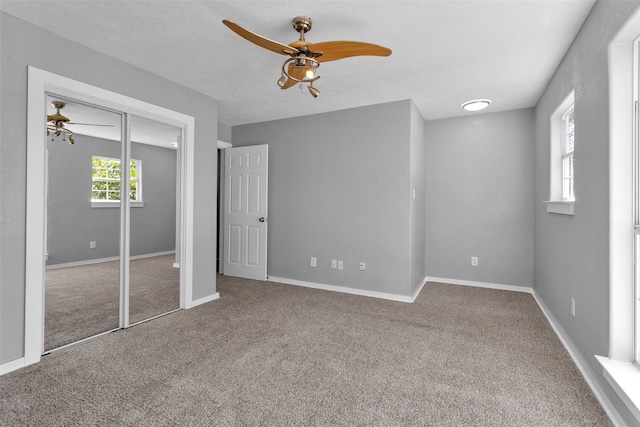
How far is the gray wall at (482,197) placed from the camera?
4.29 metres

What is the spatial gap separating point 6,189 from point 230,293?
8.16 feet

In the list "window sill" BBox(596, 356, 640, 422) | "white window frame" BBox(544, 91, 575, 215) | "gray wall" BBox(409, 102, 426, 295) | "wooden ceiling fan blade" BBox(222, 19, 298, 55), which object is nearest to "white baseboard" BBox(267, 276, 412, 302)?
"gray wall" BBox(409, 102, 426, 295)

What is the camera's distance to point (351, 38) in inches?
96.3

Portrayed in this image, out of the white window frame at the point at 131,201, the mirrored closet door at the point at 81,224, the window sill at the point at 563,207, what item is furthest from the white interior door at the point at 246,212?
the window sill at the point at 563,207

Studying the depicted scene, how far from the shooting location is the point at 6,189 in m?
2.13

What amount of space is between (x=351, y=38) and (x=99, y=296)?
3182 millimetres

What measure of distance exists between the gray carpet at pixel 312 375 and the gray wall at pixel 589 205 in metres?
0.31

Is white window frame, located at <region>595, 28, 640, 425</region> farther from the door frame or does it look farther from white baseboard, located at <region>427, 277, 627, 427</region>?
the door frame

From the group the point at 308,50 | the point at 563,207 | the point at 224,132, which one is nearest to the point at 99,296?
the point at 308,50

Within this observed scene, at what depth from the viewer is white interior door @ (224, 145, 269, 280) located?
4762 mm

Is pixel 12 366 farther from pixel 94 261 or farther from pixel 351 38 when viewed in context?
pixel 351 38

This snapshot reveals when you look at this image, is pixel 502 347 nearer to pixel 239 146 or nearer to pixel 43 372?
pixel 43 372

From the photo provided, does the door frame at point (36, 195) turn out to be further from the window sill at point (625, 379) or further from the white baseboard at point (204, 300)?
the window sill at point (625, 379)

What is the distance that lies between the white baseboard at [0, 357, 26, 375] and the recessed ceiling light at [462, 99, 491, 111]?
16.3 ft
